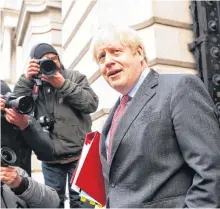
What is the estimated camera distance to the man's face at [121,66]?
5.54ft

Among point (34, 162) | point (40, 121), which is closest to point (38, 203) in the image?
point (40, 121)

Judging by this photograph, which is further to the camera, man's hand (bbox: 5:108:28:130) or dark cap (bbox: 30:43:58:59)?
dark cap (bbox: 30:43:58:59)

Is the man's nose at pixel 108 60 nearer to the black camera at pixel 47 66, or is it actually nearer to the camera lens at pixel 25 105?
the camera lens at pixel 25 105

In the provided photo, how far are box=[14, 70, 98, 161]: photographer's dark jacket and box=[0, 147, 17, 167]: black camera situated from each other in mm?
290

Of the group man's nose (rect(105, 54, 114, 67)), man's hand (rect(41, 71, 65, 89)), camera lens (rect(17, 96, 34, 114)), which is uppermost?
man's nose (rect(105, 54, 114, 67))

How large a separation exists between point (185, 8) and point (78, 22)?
1738 mm

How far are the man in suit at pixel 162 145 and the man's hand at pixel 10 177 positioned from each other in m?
0.91

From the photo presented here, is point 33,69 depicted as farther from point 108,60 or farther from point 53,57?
point 108,60

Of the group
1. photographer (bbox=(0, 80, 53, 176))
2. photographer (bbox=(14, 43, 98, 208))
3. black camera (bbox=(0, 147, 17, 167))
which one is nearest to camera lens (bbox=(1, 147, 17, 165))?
black camera (bbox=(0, 147, 17, 167))

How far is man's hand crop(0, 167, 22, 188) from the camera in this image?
234 cm

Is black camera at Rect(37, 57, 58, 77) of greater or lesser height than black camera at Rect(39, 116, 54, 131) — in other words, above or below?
above

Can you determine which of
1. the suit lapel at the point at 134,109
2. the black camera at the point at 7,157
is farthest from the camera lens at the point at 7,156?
the suit lapel at the point at 134,109

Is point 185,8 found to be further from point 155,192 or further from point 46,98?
point 155,192

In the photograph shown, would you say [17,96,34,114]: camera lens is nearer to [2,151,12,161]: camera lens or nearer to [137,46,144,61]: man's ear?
[2,151,12,161]: camera lens
